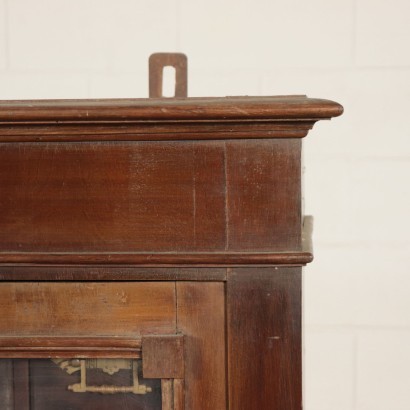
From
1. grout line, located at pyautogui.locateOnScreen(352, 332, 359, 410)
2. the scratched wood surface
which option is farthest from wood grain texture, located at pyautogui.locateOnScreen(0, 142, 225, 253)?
grout line, located at pyautogui.locateOnScreen(352, 332, 359, 410)

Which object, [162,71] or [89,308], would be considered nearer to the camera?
[89,308]

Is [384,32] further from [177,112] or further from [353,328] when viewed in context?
[177,112]

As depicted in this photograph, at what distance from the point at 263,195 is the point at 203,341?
0.19m

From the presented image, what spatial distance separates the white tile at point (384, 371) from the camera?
1.30 metres

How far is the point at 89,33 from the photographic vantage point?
130cm

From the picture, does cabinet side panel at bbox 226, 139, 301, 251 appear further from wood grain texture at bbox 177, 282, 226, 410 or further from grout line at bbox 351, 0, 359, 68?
grout line at bbox 351, 0, 359, 68

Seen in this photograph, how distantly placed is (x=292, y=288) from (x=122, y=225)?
0.71 feet

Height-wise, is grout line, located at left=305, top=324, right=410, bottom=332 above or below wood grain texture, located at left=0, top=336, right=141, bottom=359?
below

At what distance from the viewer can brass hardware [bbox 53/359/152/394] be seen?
823mm

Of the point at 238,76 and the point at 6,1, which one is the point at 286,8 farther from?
the point at 6,1

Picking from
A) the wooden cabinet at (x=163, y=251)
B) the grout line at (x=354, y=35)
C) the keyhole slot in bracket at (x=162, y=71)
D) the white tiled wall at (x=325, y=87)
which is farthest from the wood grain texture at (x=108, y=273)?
the grout line at (x=354, y=35)

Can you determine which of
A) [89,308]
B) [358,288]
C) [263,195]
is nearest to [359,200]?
[358,288]

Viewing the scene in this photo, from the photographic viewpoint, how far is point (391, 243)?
1291 millimetres

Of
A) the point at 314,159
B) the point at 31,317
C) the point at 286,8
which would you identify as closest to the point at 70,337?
the point at 31,317
